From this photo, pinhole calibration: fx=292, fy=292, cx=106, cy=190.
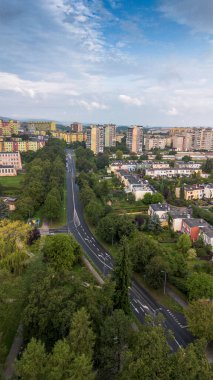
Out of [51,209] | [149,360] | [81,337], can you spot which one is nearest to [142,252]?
[81,337]

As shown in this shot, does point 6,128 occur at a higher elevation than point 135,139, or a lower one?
higher

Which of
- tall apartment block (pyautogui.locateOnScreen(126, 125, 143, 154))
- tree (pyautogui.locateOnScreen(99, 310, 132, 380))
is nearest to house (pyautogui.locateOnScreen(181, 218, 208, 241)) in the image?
tree (pyautogui.locateOnScreen(99, 310, 132, 380))

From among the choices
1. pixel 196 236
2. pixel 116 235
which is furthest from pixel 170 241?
pixel 116 235

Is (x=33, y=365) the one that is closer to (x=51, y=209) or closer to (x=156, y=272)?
(x=156, y=272)

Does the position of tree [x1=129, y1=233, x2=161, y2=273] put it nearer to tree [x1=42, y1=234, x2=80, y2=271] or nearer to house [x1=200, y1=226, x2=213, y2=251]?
tree [x1=42, y1=234, x2=80, y2=271]

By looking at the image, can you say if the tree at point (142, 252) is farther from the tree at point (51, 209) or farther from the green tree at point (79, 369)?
the tree at point (51, 209)

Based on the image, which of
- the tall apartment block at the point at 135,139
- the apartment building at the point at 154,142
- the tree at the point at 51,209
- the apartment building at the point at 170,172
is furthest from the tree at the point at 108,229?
the apartment building at the point at 154,142
